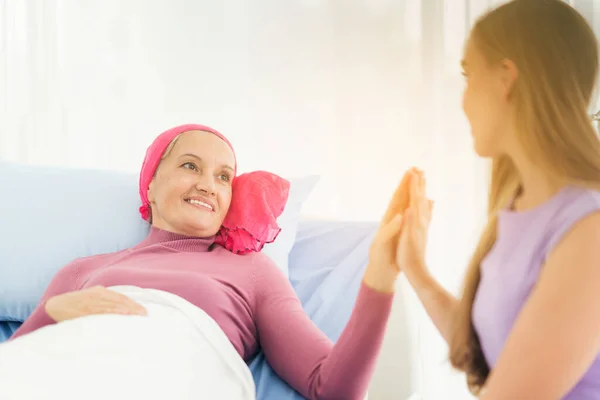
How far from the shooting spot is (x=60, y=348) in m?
0.70

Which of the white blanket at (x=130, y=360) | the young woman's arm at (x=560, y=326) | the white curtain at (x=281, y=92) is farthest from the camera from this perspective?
the white curtain at (x=281, y=92)

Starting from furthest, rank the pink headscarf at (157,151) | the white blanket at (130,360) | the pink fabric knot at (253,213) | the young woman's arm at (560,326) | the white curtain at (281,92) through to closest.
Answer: the white curtain at (281,92), the pink headscarf at (157,151), the pink fabric knot at (253,213), the white blanket at (130,360), the young woman's arm at (560,326)

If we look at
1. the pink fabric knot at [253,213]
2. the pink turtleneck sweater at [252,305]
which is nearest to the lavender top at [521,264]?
the pink turtleneck sweater at [252,305]

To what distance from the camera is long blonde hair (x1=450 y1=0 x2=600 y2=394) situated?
1.58ft

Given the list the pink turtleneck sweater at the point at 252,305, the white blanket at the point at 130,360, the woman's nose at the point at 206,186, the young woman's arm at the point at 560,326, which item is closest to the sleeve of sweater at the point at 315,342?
the pink turtleneck sweater at the point at 252,305

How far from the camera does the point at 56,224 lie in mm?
1331

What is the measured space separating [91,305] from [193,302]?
0.58ft

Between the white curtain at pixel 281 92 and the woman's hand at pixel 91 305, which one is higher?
the white curtain at pixel 281 92

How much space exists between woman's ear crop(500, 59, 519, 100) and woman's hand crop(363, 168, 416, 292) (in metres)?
0.23

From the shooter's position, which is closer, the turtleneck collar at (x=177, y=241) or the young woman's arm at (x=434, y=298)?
the young woman's arm at (x=434, y=298)

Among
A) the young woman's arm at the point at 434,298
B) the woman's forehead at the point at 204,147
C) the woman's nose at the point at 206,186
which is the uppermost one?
the woman's forehead at the point at 204,147

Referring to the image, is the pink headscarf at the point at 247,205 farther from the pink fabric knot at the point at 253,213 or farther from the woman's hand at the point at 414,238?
the woman's hand at the point at 414,238

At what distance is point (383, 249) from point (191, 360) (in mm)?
315

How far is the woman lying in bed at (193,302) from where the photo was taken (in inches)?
28.7
